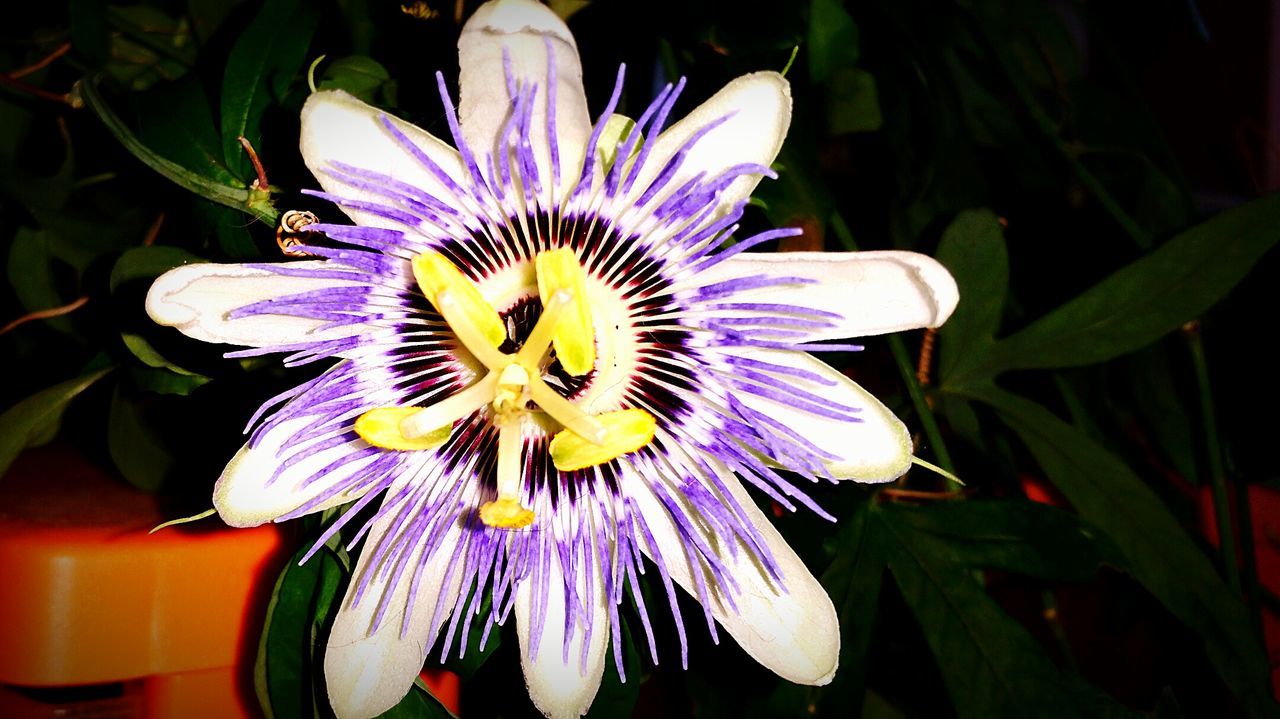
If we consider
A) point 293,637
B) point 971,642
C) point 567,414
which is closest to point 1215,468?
point 971,642

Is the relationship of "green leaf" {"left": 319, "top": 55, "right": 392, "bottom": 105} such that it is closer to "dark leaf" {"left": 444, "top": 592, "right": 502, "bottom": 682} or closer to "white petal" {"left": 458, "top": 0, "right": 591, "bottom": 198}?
"white petal" {"left": 458, "top": 0, "right": 591, "bottom": 198}

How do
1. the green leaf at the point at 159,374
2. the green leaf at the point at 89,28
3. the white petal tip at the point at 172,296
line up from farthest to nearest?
the green leaf at the point at 89,28, the green leaf at the point at 159,374, the white petal tip at the point at 172,296

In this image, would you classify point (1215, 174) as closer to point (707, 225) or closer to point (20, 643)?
point (707, 225)

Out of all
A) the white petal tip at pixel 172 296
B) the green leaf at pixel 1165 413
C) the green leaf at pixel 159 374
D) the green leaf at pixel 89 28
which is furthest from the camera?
the green leaf at pixel 1165 413

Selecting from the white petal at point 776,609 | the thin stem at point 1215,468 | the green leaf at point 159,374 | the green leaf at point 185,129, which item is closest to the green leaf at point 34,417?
the green leaf at point 159,374

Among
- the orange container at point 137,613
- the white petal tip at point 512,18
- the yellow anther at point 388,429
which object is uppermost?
the white petal tip at point 512,18

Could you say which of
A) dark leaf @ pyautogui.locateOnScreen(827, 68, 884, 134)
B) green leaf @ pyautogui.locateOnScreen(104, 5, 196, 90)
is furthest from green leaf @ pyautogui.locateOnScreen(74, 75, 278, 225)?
dark leaf @ pyautogui.locateOnScreen(827, 68, 884, 134)

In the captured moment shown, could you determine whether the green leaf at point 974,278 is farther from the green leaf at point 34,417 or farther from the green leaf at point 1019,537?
→ the green leaf at point 34,417
